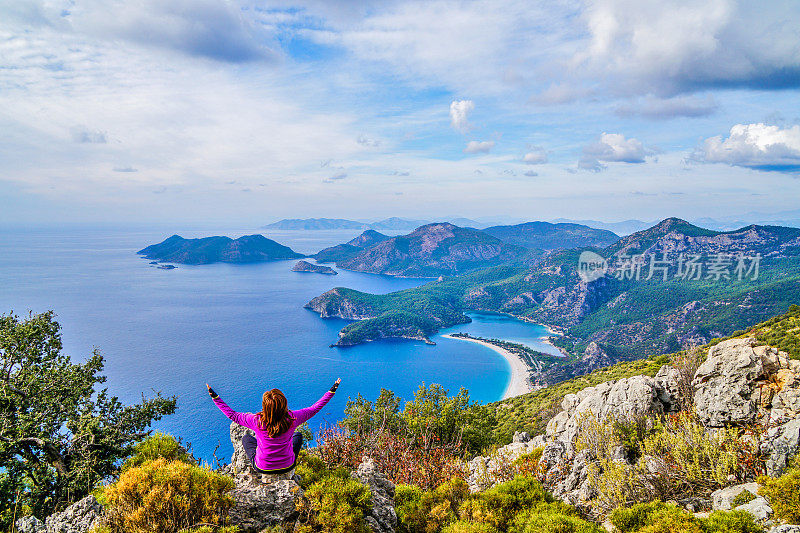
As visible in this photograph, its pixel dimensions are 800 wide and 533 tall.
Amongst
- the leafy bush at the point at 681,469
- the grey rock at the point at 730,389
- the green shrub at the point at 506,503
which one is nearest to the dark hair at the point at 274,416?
the green shrub at the point at 506,503

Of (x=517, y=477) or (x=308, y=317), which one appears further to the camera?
(x=308, y=317)

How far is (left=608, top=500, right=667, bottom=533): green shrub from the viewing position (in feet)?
23.9

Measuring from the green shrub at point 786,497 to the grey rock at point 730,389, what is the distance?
14.5 feet

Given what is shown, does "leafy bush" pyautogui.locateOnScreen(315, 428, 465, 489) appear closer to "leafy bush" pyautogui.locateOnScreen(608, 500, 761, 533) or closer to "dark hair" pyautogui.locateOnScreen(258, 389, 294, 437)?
"dark hair" pyautogui.locateOnScreen(258, 389, 294, 437)

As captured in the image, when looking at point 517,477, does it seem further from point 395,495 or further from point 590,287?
point 590,287

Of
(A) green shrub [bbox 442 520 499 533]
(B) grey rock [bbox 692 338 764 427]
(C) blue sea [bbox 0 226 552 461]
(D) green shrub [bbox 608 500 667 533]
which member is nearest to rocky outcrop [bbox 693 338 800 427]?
(B) grey rock [bbox 692 338 764 427]

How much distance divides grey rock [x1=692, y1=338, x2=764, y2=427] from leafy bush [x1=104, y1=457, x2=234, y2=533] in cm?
1291

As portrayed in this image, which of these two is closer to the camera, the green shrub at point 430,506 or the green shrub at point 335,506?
the green shrub at point 335,506

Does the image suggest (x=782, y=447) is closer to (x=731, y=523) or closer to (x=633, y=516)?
(x=731, y=523)

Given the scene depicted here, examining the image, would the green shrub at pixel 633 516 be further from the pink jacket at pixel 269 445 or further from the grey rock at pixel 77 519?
the grey rock at pixel 77 519

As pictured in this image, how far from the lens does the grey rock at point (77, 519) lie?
19.4ft

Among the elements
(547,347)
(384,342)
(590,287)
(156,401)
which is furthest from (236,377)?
(590,287)

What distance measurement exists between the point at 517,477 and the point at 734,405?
271 inches

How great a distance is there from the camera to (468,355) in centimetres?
14262
